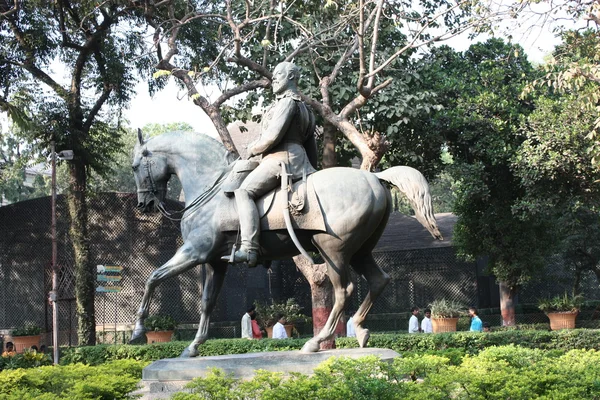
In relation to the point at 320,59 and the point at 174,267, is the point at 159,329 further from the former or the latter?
the point at 174,267

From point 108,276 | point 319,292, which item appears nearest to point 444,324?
point 319,292

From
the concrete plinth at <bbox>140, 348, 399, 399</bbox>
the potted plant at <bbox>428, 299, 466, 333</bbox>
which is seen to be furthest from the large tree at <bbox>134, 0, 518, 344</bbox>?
the concrete plinth at <bbox>140, 348, 399, 399</bbox>

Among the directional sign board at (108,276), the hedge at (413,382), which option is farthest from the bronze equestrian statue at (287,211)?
the directional sign board at (108,276)

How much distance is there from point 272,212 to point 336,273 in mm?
830

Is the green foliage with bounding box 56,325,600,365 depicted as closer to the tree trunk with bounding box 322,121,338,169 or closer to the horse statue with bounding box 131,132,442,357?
the tree trunk with bounding box 322,121,338,169

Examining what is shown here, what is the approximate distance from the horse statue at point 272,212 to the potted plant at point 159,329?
12219mm

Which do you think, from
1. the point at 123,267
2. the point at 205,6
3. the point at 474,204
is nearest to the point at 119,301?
the point at 123,267

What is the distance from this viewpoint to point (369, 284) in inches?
313

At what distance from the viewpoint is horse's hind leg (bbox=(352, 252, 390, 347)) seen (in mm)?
7766

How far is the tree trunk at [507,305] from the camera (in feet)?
69.4

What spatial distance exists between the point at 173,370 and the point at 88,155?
13563 millimetres

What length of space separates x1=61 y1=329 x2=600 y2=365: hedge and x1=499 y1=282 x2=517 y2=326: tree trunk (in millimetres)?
5073

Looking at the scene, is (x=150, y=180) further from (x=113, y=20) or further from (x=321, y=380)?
(x=113, y=20)

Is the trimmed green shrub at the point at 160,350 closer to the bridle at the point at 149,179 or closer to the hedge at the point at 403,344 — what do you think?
the hedge at the point at 403,344
